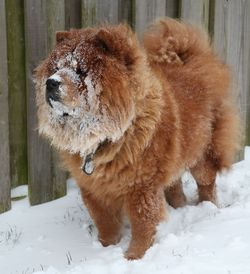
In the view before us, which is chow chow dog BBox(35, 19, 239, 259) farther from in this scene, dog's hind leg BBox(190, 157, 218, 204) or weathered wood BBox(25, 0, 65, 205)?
weathered wood BBox(25, 0, 65, 205)

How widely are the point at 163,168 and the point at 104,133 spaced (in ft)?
1.65

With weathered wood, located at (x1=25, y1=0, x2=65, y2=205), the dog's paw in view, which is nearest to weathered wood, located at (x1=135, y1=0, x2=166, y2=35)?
weathered wood, located at (x1=25, y1=0, x2=65, y2=205)

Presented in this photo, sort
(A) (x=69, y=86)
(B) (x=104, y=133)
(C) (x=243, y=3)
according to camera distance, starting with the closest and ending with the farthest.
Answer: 1. (A) (x=69, y=86)
2. (B) (x=104, y=133)
3. (C) (x=243, y=3)

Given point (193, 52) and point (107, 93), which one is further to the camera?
point (193, 52)

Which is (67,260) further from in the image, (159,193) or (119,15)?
(119,15)

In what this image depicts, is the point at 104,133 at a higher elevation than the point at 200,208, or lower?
higher

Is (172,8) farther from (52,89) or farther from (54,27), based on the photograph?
(52,89)

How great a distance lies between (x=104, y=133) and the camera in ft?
10.6

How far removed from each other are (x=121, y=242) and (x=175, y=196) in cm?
83

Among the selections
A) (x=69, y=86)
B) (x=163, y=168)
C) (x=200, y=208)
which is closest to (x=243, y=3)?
(x=200, y=208)

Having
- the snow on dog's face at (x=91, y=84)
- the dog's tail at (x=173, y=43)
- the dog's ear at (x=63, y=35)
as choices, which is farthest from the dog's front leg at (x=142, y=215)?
the dog's tail at (x=173, y=43)

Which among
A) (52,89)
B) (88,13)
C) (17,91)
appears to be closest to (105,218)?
(52,89)

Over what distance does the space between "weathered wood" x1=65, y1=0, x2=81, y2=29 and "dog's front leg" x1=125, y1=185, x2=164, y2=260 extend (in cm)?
173

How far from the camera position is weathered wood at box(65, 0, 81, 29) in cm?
439
